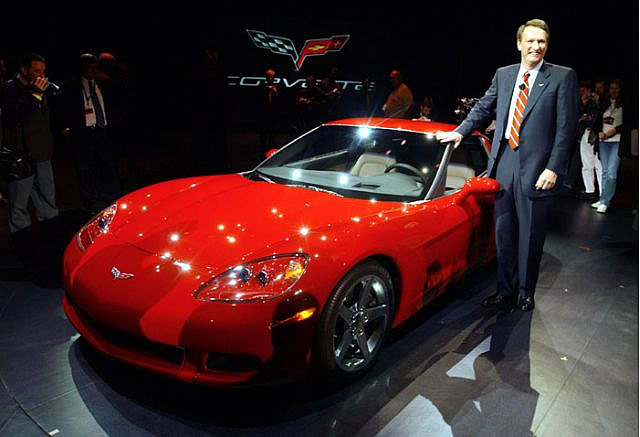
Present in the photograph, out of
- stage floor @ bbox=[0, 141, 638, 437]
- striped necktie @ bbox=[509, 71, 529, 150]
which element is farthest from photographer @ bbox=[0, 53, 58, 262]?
striped necktie @ bbox=[509, 71, 529, 150]

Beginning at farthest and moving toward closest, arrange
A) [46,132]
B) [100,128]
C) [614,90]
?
[614,90], [100,128], [46,132]

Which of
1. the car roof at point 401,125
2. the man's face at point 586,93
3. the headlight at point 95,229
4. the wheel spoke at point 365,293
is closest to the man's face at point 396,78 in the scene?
the man's face at point 586,93

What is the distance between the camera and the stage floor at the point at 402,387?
2.29 metres

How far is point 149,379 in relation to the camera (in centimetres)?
253

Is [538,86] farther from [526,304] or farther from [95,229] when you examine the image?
[95,229]

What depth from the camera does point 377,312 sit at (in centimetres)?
264

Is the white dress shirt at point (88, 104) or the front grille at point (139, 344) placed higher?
the white dress shirt at point (88, 104)

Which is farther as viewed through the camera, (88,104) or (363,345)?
(88,104)

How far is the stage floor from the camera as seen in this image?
2293mm

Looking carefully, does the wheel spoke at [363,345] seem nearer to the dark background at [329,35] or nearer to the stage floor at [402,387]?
the stage floor at [402,387]

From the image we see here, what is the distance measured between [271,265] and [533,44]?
82.5 inches

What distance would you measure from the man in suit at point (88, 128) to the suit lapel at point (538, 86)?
4.08 meters

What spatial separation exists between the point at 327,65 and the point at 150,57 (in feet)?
17.5

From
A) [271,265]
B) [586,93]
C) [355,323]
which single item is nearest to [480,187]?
[355,323]
